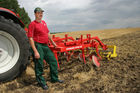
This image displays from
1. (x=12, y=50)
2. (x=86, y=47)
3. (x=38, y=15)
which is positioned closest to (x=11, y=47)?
(x=12, y=50)

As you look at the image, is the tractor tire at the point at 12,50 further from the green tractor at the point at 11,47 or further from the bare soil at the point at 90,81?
the bare soil at the point at 90,81

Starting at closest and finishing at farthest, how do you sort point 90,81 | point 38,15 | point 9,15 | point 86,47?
point 38,15, point 9,15, point 90,81, point 86,47

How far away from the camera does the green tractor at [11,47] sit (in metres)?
2.56

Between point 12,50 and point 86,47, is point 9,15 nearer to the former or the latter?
point 12,50

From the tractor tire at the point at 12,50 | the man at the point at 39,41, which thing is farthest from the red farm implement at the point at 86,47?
the tractor tire at the point at 12,50

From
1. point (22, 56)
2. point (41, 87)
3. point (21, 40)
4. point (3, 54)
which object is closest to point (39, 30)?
point (21, 40)

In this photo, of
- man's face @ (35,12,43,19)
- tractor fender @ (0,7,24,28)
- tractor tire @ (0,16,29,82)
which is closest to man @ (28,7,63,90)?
man's face @ (35,12,43,19)

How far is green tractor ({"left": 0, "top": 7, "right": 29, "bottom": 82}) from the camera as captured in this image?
256cm

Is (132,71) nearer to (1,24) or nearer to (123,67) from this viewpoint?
(123,67)

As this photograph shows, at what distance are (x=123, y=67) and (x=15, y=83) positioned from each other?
2.96 m

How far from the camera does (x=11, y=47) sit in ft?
9.02

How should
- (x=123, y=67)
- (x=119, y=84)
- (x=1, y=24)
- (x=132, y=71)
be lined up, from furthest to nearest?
(x=123, y=67), (x=132, y=71), (x=119, y=84), (x=1, y=24)

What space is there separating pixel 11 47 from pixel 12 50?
7 cm

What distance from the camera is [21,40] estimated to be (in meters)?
2.65
